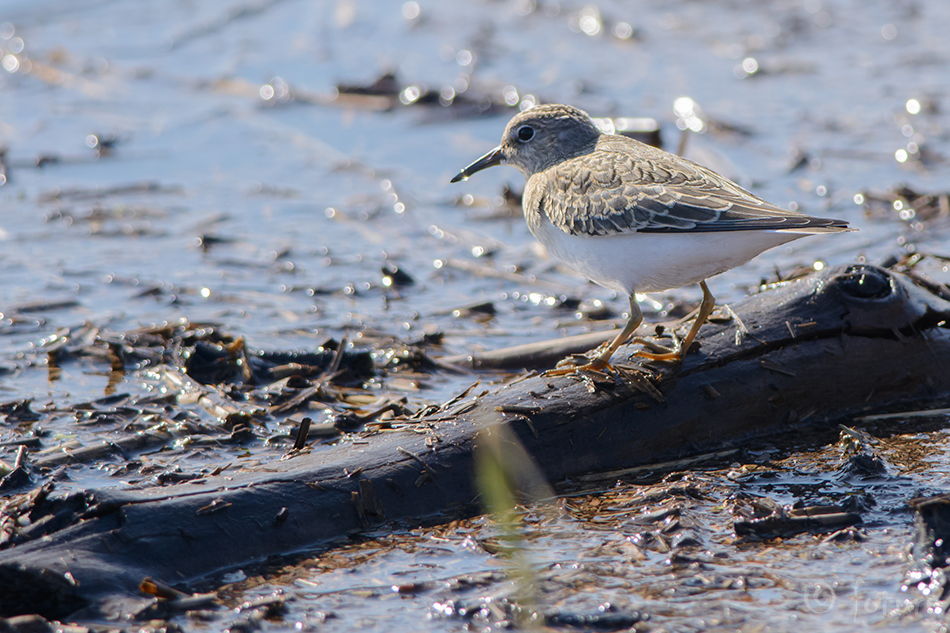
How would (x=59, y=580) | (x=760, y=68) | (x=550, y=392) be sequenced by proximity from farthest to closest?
(x=760, y=68), (x=550, y=392), (x=59, y=580)

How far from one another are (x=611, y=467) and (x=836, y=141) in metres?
6.47

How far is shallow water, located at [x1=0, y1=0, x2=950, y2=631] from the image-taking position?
3.94 metres

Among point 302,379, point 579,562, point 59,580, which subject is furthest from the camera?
point 302,379

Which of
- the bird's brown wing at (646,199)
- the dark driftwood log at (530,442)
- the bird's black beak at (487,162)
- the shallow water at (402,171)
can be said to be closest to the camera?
the dark driftwood log at (530,442)

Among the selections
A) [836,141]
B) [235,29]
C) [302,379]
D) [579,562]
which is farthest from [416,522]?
[235,29]

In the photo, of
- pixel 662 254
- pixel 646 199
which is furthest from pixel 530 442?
pixel 646 199

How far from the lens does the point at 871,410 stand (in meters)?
5.00

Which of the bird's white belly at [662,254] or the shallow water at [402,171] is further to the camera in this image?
the bird's white belly at [662,254]

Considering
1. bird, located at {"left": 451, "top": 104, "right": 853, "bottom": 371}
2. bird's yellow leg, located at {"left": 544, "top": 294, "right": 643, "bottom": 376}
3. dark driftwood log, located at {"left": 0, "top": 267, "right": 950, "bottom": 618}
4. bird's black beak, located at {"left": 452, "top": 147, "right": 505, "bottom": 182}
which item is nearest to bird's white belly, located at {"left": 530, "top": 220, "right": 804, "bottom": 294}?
bird, located at {"left": 451, "top": 104, "right": 853, "bottom": 371}

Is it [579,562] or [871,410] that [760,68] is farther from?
[579,562]

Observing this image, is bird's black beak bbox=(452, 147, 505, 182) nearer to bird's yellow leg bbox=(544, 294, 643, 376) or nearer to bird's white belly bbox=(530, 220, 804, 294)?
bird's white belly bbox=(530, 220, 804, 294)

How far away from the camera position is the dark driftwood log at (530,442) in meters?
3.59

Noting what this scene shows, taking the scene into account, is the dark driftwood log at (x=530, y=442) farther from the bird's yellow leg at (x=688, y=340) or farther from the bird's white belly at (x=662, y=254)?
the bird's white belly at (x=662, y=254)

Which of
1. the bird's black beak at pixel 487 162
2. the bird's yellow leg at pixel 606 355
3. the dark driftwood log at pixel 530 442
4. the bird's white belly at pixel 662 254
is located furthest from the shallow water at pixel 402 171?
the bird's white belly at pixel 662 254
